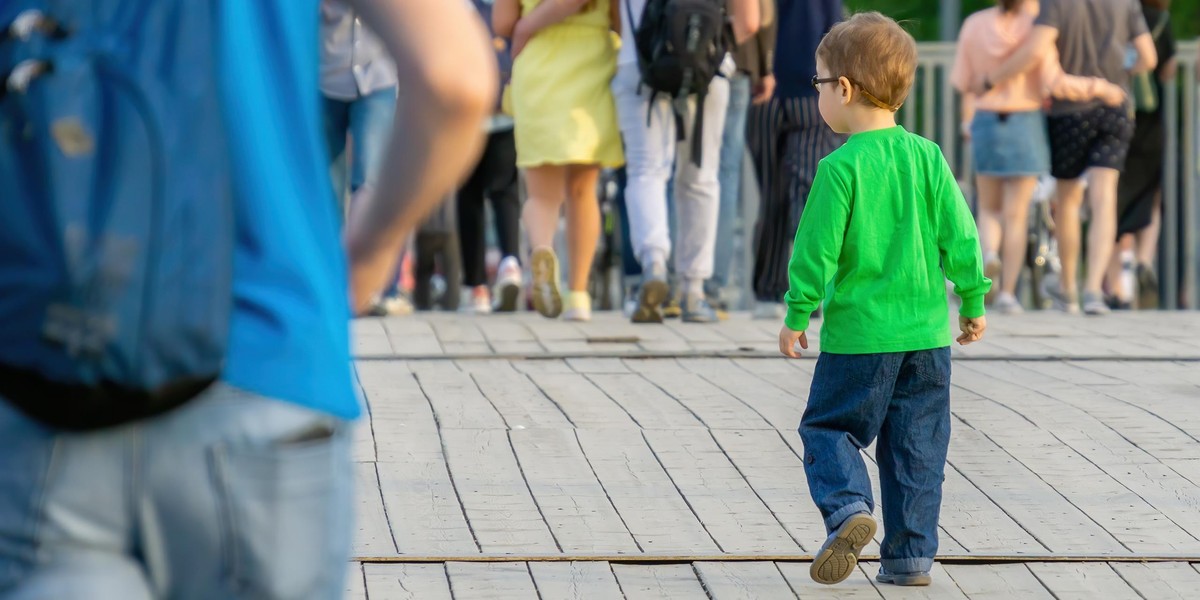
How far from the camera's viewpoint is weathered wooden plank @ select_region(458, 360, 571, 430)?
6613 millimetres

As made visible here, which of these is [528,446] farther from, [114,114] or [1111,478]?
[114,114]

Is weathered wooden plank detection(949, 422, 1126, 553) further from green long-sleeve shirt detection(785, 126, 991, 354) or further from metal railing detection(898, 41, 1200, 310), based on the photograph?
metal railing detection(898, 41, 1200, 310)

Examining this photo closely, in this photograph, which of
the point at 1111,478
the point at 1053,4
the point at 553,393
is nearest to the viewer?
the point at 1111,478

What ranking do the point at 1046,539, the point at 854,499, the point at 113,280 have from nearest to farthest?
the point at 113,280 < the point at 854,499 < the point at 1046,539

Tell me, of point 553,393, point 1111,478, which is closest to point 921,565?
point 1111,478

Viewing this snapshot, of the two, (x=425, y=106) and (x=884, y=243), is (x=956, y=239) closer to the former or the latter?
(x=884, y=243)

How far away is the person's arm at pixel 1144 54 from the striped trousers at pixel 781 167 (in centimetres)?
221

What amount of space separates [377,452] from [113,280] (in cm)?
426

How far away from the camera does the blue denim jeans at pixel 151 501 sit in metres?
1.89

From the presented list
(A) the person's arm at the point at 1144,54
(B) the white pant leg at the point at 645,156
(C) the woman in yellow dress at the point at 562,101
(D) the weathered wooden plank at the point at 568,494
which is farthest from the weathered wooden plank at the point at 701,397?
(A) the person's arm at the point at 1144,54

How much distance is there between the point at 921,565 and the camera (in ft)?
15.0

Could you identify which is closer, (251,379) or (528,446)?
(251,379)

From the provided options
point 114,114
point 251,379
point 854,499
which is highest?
point 114,114

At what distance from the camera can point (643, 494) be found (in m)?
5.52
